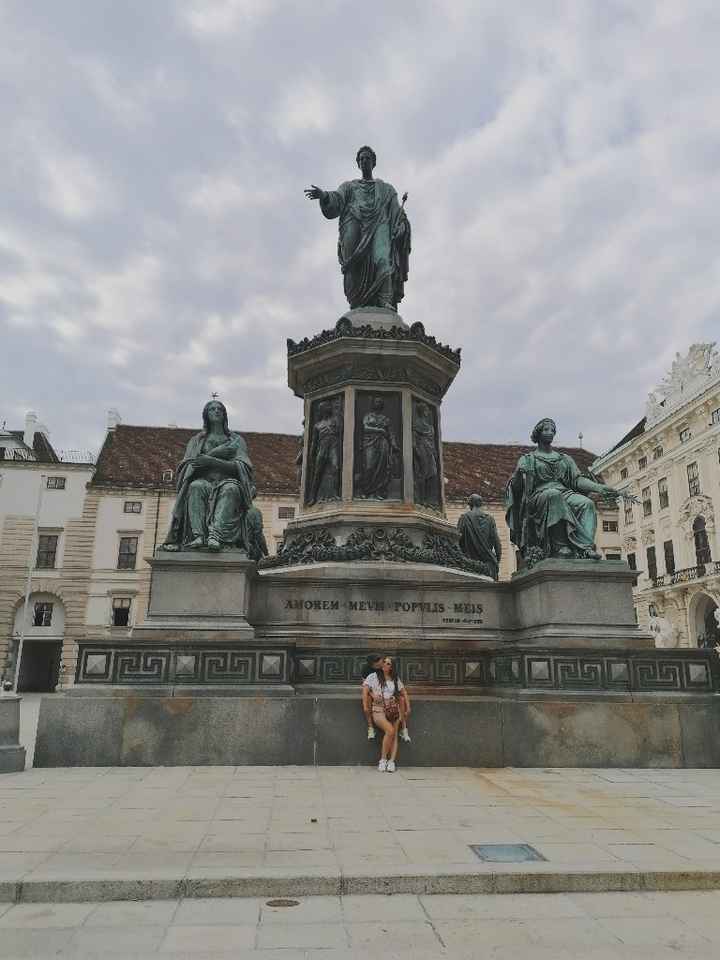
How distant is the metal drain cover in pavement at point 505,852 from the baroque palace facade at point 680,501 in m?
43.6

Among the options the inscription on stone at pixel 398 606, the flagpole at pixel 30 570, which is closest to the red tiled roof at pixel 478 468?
the flagpole at pixel 30 570

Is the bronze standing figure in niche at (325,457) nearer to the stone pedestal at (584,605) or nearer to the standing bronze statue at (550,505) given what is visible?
the standing bronze statue at (550,505)

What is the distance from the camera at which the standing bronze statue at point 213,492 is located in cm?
1095

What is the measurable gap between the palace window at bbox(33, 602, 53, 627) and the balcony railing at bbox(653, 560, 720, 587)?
42321 mm

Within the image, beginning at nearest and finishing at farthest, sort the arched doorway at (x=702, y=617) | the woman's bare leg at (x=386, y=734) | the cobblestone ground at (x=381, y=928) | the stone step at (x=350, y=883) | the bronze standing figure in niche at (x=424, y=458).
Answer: the cobblestone ground at (x=381, y=928) < the stone step at (x=350, y=883) < the woman's bare leg at (x=386, y=734) < the bronze standing figure in niche at (x=424, y=458) < the arched doorway at (x=702, y=617)

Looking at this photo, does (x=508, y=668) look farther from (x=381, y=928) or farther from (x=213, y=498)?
(x=381, y=928)

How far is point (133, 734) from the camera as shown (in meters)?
8.96

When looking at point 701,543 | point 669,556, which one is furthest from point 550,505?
point 669,556

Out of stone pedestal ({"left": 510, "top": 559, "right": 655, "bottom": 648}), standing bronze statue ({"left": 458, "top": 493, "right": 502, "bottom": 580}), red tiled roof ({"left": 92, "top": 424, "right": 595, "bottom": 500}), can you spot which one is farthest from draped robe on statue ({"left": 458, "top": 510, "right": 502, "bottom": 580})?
red tiled roof ({"left": 92, "top": 424, "right": 595, "bottom": 500})

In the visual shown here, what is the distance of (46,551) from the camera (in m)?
49.4

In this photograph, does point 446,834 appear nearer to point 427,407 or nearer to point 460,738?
point 460,738

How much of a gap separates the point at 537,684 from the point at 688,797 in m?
2.60

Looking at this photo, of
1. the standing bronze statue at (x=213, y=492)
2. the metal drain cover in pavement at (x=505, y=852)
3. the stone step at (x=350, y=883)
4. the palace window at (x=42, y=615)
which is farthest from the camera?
the palace window at (x=42, y=615)

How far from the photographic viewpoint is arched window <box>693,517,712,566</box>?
1919 inches
